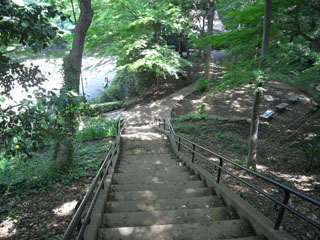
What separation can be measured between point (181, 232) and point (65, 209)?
275 cm

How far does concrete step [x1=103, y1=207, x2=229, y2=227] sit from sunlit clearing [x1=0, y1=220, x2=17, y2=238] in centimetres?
193

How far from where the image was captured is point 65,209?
3955 mm

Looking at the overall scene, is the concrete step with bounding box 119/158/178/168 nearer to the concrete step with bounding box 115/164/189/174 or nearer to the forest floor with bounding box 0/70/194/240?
the concrete step with bounding box 115/164/189/174

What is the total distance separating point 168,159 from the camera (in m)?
6.82

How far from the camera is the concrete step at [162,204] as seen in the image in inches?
126

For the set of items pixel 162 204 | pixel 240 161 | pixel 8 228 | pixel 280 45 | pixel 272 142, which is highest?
pixel 280 45

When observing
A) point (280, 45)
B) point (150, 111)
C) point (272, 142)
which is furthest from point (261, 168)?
point (150, 111)

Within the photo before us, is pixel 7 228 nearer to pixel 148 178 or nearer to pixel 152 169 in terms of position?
pixel 148 178

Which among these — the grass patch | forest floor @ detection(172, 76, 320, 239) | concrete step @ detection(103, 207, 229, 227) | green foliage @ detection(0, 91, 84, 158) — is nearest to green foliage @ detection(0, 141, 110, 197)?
green foliage @ detection(0, 91, 84, 158)

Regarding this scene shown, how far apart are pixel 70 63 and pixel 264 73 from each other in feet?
17.9

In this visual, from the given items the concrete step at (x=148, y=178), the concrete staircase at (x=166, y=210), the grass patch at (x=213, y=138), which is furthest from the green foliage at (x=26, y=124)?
the grass patch at (x=213, y=138)

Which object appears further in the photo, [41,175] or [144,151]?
[144,151]

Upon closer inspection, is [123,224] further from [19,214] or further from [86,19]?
[86,19]

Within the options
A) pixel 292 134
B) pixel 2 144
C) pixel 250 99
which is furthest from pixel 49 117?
pixel 250 99
